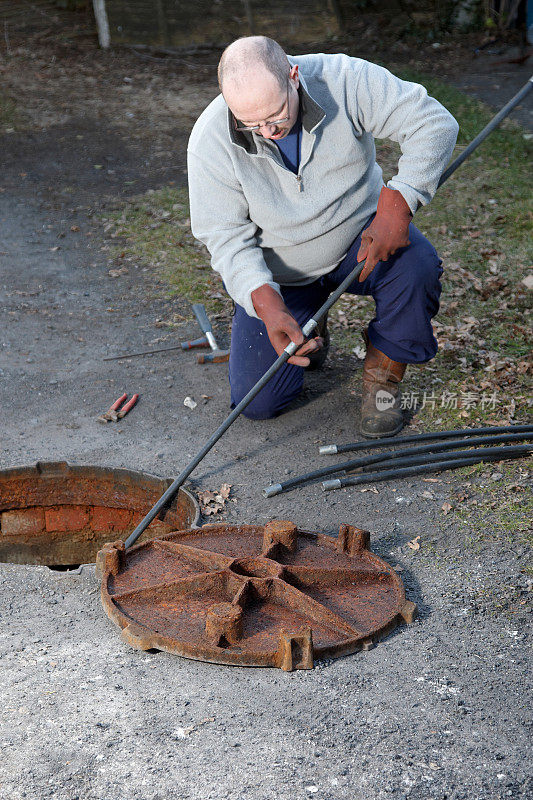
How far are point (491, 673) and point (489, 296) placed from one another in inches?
124

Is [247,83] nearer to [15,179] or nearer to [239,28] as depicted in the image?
[15,179]

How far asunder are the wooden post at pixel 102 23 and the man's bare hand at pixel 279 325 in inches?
340

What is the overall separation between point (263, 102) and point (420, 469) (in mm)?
1607

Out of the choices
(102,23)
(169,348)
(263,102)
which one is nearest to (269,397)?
(169,348)

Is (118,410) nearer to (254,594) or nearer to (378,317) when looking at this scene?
(378,317)

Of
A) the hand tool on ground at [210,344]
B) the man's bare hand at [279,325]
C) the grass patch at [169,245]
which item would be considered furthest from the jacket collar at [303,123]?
the grass patch at [169,245]

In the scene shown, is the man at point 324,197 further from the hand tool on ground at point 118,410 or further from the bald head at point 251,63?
the hand tool on ground at point 118,410

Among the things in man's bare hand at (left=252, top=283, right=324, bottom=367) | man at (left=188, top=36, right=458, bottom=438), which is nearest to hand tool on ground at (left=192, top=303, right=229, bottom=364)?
man at (left=188, top=36, right=458, bottom=438)

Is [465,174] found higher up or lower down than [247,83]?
lower down

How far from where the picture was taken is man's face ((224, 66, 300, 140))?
2797 millimetres

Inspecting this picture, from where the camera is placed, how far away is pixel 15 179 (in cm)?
733

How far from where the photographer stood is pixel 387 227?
3193 millimetres

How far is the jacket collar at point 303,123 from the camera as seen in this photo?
3111 millimetres

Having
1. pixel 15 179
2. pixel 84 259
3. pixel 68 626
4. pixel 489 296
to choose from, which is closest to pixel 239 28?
pixel 15 179
